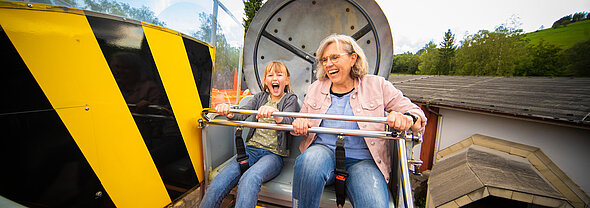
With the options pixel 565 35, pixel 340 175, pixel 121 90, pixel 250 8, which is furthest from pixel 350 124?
pixel 565 35

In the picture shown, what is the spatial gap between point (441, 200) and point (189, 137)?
6.19 meters

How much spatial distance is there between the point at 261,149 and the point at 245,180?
41 cm

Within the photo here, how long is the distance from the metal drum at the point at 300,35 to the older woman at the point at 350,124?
2.19 feet

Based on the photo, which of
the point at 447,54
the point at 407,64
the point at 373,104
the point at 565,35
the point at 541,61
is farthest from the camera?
the point at 407,64

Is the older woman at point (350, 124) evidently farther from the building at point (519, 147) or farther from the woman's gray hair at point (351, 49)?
the building at point (519, 147)

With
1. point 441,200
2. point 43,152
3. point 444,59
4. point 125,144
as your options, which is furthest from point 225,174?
point 444,59

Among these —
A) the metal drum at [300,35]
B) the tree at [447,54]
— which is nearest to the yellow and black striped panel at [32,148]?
the metal drum at [300,35]

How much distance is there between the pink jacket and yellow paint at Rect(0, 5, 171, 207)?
1115mm

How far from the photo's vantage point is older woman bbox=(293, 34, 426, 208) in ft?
4.42

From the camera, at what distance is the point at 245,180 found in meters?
1.45

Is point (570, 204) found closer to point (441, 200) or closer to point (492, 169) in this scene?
point (492, 169)

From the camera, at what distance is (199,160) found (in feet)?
5.79

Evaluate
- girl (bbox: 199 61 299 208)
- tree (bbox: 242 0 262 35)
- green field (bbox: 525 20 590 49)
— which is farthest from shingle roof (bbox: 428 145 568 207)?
green field (bbox: 525 20 590 49)

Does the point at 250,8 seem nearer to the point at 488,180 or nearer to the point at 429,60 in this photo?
the point at 488,180
